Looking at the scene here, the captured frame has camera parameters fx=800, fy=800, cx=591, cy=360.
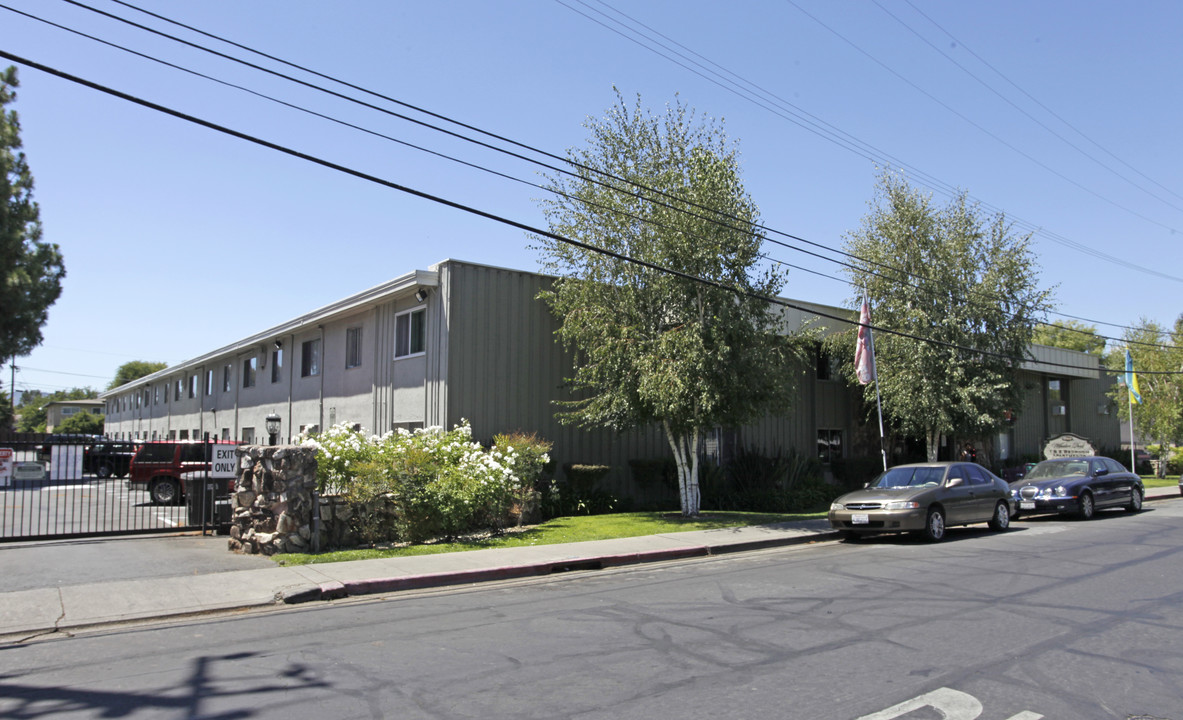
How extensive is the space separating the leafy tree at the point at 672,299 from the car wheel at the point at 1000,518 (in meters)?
4.84

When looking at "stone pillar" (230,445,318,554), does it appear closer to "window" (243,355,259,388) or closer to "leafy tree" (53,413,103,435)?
"window" (243,355,259,388)

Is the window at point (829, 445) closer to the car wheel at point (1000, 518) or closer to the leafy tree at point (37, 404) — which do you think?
the car wheel at point (1000, 518)

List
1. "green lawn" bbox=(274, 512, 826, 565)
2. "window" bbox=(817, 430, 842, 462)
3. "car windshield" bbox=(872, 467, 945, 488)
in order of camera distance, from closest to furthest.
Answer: "green lawn" bbox=(274, 512, 826, 565), "car windshield" bbox=(872, 467, 945, 488), "window" bbox=(817, 430, 842, 462)

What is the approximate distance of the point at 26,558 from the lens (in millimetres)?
11797

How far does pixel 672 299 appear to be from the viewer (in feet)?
56.4

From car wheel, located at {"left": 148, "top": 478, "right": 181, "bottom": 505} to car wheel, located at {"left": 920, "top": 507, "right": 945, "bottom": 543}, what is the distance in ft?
60.0

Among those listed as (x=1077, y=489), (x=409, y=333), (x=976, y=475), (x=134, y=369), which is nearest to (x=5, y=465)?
(x=409, y=333)

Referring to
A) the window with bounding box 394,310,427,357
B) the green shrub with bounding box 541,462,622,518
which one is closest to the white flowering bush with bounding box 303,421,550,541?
the green shrub with bounding box 541,462,622,518

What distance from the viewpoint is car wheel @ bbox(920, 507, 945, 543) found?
47.5ft

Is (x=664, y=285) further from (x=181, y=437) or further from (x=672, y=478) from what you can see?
(x=181, y=437)

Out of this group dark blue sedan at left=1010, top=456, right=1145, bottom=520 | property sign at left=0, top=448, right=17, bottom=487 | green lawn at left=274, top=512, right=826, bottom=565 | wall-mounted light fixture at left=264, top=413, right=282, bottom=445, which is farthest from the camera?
dark blue sedan at left=1010, top=456, right=1145, bottom=520

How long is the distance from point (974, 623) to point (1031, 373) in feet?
104

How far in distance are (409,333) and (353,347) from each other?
3.99 metres

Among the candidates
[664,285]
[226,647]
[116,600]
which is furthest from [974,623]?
[664,285]
